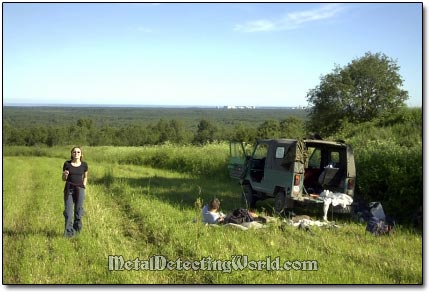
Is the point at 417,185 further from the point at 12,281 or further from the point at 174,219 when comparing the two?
the point at 12,281

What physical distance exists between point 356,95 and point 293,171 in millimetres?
19059

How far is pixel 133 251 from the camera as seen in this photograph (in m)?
7.80

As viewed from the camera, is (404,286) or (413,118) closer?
(404,286)

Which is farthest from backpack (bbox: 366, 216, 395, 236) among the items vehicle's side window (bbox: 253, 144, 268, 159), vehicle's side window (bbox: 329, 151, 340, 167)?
vehicle's side window (bbox: 253, 144, 268, 159)

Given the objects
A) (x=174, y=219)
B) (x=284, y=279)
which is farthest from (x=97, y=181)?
(x=284, y=279)

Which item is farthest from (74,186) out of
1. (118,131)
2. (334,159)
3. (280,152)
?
(118,131)

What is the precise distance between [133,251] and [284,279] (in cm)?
257

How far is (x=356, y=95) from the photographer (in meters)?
28.1

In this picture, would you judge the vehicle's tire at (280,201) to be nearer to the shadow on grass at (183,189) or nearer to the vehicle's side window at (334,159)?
the vehicle's side window at (334,159)

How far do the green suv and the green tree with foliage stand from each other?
15.5 m

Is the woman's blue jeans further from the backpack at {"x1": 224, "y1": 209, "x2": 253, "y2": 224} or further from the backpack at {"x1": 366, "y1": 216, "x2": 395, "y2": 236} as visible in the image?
the backpack at {"x1": 366, "y1": 216, "x2": 395, "y2": 236}

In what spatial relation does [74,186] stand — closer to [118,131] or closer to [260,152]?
[260,152]

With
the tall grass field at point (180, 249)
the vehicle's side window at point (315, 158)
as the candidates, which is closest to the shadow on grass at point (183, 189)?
the tall grass field at point (180, 249)

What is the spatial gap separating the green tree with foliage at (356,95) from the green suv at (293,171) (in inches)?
608
